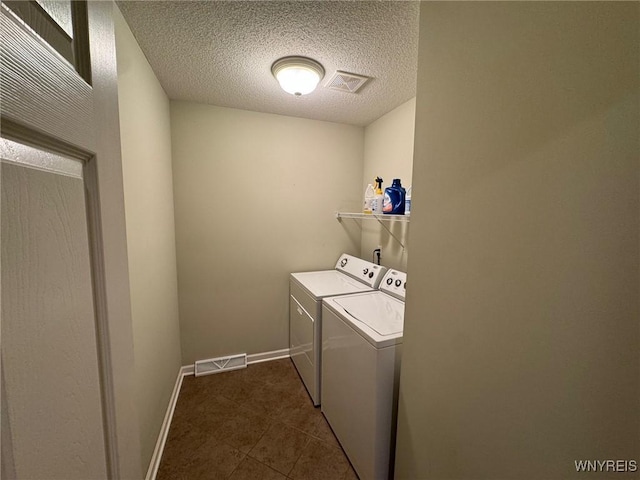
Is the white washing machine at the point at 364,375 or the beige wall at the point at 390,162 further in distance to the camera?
the beige wall at the point at 390,162

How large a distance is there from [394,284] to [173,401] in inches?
74.5

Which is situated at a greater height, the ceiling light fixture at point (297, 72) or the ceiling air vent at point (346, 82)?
the ceiling air vent at point (346, 82)

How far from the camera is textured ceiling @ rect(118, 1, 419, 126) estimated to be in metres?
1.16

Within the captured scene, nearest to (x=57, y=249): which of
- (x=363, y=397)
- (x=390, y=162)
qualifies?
(x=363, y=397)

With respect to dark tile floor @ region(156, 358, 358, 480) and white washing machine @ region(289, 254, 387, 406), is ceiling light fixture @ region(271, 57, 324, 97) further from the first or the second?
dark tile floor @ region(156, 358, 358, 480)

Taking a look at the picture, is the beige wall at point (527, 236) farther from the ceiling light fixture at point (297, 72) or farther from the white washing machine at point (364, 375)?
the ceiling light fixture at point (297, 72)

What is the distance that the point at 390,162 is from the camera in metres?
2.27

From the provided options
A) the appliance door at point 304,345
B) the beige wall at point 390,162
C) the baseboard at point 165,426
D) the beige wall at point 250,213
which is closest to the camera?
the baseboard at point 165,426

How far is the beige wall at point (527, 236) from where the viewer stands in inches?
19.5

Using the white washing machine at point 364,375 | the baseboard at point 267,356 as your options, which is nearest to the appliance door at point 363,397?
the white washing machine at point 364,375

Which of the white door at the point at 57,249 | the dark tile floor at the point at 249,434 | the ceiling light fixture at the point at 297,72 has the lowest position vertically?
the dark tile floor at the point at 249,434

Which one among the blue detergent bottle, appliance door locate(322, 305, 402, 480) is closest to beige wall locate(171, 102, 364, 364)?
the blue detergent bottle

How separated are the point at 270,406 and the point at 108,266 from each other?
6.10 feet

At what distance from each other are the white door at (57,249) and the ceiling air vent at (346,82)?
4.51 feet
